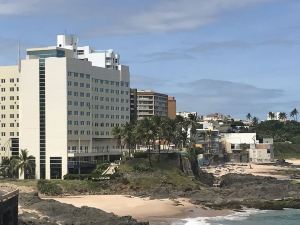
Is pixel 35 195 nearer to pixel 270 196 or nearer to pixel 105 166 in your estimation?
pixel 105 166

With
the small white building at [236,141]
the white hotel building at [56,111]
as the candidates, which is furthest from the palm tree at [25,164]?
the small white building at [236,141]

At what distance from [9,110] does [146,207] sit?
4443 cm

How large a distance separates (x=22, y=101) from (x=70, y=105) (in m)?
8.89

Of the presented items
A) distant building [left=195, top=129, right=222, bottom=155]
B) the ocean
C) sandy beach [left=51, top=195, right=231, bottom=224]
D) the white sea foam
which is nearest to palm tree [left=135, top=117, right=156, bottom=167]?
sandy beach [left=51, top=195, right=231, bottom=224]

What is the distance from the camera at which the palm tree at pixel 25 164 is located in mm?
101438

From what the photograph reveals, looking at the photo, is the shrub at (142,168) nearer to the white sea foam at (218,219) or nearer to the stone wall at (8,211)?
the white sea foam at (218,219)

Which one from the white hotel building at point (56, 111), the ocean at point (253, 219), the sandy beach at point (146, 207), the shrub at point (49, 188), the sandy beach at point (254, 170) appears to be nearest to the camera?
the ocean at point (253, 219)

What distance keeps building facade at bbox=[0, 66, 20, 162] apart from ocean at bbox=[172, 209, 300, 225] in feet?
167

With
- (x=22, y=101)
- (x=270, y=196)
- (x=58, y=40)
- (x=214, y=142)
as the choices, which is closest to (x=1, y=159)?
(x=22, y=101)

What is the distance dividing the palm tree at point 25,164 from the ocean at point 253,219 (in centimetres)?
4102

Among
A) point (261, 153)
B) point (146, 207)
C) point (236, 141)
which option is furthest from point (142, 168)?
point (236, 141)

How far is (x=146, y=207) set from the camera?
255 ft

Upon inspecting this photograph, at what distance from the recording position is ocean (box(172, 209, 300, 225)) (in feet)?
225

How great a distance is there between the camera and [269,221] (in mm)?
71312
